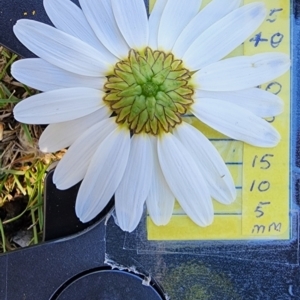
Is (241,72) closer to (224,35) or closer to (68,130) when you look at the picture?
(224,35)

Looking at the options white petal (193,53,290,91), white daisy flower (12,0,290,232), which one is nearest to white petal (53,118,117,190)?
white daisy flower (12,0,290,232)

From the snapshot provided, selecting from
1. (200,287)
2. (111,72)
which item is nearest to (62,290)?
(200,287)

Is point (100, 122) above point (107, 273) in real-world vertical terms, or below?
above

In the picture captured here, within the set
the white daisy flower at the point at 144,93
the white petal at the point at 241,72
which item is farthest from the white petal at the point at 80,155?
the white petal at the point at 241,72

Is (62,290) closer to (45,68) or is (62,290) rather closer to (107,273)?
(107,273)

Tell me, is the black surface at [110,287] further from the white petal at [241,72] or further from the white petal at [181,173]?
the white petal at [241,72]

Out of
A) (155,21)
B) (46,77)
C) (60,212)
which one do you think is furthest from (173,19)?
(60,212)
